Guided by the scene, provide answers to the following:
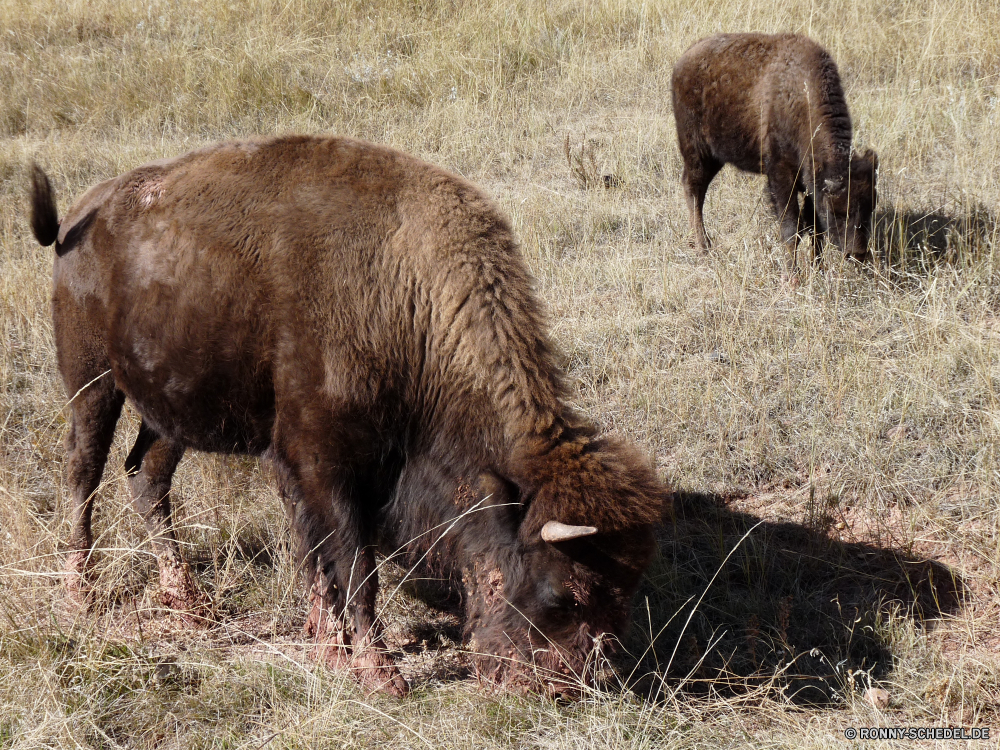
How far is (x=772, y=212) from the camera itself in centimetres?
719

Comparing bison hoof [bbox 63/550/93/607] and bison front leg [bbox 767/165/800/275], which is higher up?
bison front leg [bbox 767/165/800/275]

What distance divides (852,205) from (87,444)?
16.9ft

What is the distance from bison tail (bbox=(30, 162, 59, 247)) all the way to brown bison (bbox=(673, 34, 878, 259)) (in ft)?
15.0

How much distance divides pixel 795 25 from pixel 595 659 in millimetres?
9130

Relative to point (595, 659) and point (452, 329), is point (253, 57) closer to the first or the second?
point (452, 329)

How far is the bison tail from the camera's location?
3965mm

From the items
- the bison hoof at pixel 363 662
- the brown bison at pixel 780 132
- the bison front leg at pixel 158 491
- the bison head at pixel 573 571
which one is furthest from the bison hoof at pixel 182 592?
the brown bison at pixel 780 132

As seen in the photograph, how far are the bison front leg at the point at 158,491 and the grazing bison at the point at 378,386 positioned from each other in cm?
44

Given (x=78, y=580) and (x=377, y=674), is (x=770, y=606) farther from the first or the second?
(x=78, y=580)

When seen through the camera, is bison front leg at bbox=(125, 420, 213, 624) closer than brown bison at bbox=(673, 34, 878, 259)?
Yes

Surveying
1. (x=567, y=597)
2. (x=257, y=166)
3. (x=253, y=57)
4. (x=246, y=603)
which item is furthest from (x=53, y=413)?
(x=253, y=57)

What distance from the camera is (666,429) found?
5027mm

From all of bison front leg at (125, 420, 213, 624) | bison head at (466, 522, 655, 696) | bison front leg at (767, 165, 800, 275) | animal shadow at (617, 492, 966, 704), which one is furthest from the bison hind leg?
bison head at (466, 522, 655, 696)

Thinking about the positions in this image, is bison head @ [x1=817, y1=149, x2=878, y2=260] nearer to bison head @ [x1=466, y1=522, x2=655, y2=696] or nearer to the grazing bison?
the grazing bison
